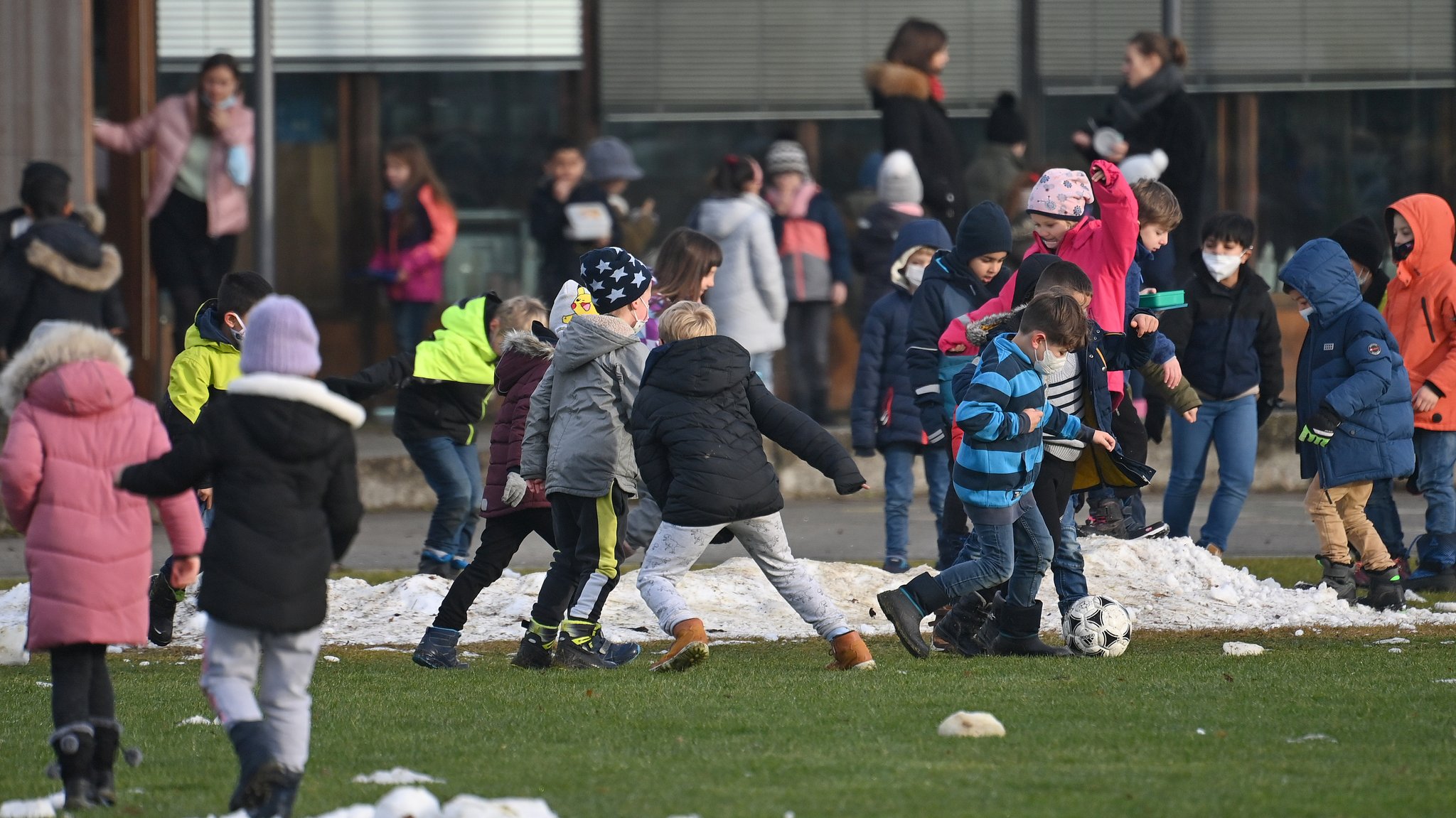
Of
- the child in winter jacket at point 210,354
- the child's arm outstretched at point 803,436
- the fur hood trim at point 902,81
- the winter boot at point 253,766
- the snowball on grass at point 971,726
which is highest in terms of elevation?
the fur hood trim at point 902,81

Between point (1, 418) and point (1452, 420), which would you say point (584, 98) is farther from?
point (1452, 420)

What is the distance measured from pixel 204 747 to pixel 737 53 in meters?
10.9

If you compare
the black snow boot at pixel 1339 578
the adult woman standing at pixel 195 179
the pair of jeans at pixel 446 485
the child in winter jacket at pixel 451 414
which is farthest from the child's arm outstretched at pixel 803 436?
the adult woman standing at pixel 195 179

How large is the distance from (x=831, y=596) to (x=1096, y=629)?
1970mm

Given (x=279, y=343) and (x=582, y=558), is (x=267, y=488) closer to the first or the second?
(x=279, y=343)

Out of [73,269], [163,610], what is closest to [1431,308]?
[163,610]

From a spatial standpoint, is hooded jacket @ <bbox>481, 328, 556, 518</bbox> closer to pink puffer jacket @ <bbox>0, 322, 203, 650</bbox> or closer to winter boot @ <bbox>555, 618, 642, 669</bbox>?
winter boot @ <bbox>555, 618, 642, 669</bbox>

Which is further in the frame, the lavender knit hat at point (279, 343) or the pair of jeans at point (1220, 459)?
the pair of jeans at point (1220, 459)

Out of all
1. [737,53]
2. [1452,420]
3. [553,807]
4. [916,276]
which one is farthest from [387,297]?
[553,807]

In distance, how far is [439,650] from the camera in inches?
327

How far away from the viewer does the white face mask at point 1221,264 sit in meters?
11.1

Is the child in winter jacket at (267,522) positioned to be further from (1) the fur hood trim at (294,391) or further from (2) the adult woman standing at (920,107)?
(2) the adult woman standing at (920,107)

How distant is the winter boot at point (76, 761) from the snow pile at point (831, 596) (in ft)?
11.1

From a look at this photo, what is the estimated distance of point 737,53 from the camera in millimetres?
16500
